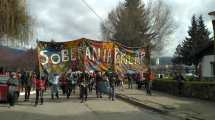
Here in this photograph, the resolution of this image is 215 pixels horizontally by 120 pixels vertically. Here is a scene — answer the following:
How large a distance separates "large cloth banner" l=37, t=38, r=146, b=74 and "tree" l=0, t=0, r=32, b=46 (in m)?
7.57

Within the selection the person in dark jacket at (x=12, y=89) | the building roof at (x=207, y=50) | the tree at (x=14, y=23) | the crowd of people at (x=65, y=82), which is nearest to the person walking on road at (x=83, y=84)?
the crowd of people at (x=65, y=82)

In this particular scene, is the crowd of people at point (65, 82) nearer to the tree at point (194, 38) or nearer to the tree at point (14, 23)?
the tree at point (14, 23)

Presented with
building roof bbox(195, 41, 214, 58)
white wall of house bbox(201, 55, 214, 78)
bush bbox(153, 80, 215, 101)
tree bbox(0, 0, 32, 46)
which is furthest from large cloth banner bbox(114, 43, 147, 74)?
white wall of house bbox(201, 55, 214, 78)

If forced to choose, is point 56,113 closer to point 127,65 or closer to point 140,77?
point 127,65

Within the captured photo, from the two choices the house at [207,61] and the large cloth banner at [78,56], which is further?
the house at [207,61]

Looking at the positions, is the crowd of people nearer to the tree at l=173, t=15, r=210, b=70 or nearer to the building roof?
the building roof

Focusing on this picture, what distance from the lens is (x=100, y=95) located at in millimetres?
30172

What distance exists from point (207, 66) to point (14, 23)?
1584 centimetres

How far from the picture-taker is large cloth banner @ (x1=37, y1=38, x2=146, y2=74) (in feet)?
90.1

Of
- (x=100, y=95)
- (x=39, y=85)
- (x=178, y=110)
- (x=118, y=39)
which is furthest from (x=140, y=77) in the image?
(x=118, y=39)

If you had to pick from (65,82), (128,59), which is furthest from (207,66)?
(65,82)

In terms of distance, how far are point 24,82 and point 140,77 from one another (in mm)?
15642

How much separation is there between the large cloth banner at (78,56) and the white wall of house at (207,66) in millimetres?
13902

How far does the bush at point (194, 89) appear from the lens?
24391mm
